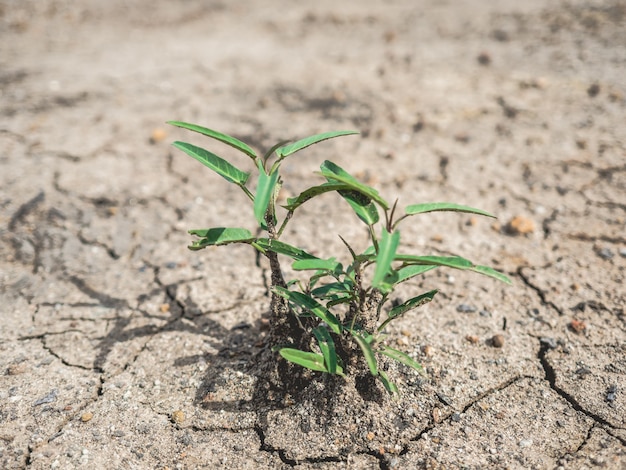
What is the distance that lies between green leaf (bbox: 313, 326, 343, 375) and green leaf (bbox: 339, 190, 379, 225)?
→ 0.37m

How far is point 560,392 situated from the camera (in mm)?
1553

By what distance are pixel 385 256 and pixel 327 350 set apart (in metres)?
0.37

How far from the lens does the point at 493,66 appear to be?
343 centimetres

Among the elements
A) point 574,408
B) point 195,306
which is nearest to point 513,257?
point 574,408

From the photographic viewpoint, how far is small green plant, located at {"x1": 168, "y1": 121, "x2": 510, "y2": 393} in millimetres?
1192

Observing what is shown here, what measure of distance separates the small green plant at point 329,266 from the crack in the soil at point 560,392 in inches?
23.6

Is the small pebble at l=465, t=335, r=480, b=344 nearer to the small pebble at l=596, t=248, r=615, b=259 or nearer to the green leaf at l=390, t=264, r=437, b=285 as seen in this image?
the green leaf at l=390, t=264, r=437, b=285

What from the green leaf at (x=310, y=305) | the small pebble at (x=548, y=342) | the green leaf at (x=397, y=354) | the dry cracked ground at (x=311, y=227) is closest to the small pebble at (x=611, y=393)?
the dry cracked ground at (x=311, y=227)

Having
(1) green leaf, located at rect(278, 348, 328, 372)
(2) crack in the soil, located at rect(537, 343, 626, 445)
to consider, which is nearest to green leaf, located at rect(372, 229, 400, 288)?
(1) green leaf, located at rect(278, 348, 328, 372)

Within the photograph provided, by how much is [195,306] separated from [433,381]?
0.98 meters

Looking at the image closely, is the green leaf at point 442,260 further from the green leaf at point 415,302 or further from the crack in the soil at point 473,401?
the crack in the soil at point 473,401

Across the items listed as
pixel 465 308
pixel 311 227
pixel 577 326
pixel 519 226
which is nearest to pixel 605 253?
pixel 519 226

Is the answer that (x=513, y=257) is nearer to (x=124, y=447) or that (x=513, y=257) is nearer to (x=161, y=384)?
(x=161, y=384)

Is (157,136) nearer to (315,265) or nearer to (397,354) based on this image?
(315,265)
